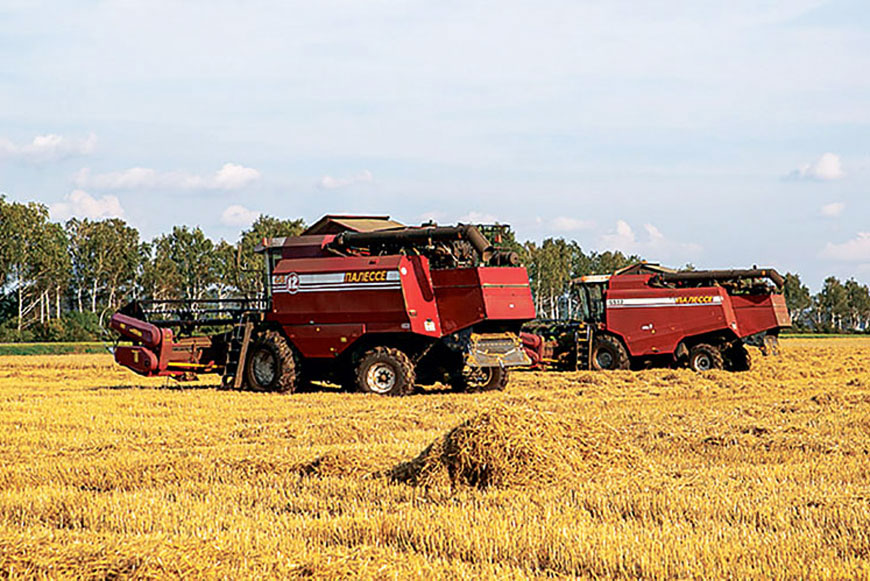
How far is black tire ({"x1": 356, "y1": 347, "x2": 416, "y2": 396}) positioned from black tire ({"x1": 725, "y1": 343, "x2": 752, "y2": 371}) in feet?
34.7

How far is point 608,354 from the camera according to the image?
24453mm

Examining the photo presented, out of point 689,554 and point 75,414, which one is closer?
point 689,554

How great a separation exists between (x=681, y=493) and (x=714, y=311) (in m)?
17.6

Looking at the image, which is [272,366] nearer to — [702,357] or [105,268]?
[702,357]

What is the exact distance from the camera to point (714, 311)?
77.9 feet

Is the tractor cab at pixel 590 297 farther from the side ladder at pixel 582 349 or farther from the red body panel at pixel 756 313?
the red body panel at pixel 756 313

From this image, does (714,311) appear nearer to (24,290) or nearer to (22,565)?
(22,565)

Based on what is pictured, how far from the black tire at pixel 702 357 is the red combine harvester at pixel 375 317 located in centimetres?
759

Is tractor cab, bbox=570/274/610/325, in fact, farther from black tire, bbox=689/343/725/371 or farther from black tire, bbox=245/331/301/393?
black tire, bbox=245/331/301/393

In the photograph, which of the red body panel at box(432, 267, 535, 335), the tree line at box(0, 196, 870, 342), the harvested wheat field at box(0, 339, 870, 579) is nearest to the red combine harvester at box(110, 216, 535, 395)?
the red body panel at box(432, 267, 535, 335)

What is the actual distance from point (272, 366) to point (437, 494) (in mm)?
11114

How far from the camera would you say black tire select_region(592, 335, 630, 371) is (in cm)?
2427

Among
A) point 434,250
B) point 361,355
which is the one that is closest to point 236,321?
point 361,355

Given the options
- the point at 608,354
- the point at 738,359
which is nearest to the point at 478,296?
the point at 608,354
